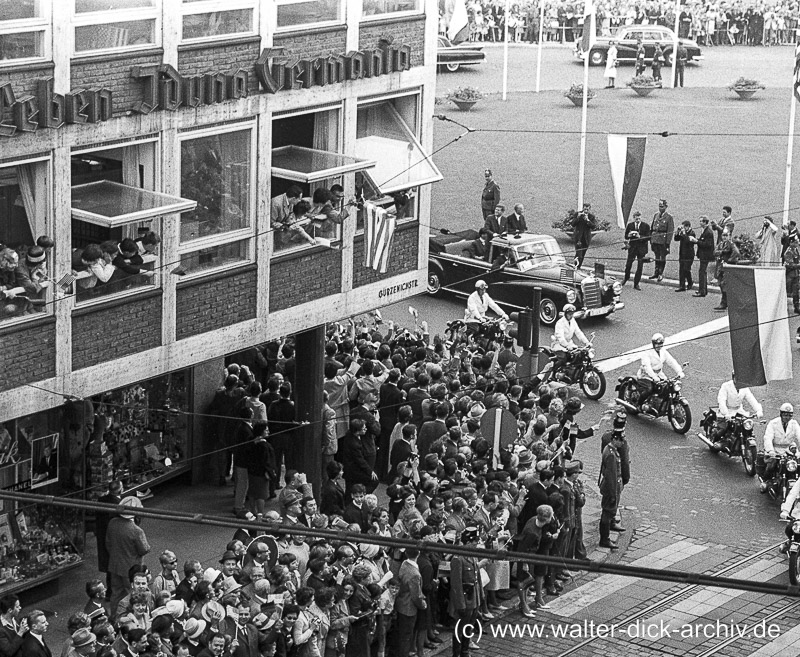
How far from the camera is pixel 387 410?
24.7 meters

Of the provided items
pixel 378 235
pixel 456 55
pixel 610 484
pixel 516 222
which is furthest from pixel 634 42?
pixel 610 484

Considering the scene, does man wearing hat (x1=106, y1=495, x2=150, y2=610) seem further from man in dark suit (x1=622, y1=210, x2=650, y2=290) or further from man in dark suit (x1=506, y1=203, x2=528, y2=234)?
man in dark suit (x1=506, y1=203, x2=528, y2=234)

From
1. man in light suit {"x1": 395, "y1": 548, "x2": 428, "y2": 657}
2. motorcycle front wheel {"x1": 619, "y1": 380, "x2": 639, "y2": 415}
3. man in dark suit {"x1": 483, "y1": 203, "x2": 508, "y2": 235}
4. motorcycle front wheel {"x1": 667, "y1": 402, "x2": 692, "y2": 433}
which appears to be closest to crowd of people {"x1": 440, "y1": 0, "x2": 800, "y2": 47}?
man in dark suit {"x1": 483, "y1": 203, "x2": 508, "y2": 235}

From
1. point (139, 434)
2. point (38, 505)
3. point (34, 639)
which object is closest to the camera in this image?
point (34, 639)

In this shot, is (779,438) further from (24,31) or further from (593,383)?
(24,31)

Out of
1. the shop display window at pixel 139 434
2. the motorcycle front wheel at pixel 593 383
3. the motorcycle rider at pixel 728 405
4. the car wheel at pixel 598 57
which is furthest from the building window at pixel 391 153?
the car wheel at pixel 598 57

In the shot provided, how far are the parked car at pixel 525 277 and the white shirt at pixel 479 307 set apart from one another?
7.15 ft

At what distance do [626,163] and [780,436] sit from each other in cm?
775

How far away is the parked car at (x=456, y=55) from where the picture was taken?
2598 inches

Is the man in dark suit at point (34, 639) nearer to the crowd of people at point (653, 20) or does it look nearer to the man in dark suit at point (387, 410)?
the man in dark suit at point (387, 410)

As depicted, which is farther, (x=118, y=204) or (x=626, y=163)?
(x=626, y=163)

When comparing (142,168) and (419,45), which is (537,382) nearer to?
(419,45)

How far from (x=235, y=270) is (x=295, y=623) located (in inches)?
218

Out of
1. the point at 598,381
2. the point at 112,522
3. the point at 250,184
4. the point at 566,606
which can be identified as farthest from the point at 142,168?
the point at 598,381
